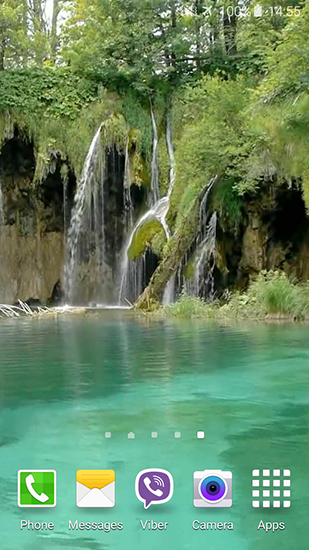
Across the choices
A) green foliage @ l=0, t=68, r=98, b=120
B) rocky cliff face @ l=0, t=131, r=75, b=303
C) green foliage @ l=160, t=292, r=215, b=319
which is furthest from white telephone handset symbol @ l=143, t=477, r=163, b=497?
green foliage @ l=0, t=68, r=98, b=120

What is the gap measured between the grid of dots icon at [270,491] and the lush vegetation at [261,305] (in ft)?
28.5

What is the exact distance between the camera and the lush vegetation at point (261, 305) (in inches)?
451

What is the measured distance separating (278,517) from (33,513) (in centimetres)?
87

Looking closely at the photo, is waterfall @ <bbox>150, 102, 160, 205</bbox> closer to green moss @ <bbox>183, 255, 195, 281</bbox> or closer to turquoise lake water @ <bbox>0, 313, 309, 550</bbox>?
green moss @ <bbox>183, 255, 195, 281</bbox>

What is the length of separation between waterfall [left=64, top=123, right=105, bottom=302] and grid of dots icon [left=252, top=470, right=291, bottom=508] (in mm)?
16849

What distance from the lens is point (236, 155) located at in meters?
14.7

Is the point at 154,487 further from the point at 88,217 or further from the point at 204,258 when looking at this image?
the point at 88,217

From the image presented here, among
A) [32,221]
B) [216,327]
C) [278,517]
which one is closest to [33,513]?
[278,517]

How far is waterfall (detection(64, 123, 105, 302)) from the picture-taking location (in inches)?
758

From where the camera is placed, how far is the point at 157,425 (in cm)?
415

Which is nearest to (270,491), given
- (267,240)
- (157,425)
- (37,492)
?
(37,492)

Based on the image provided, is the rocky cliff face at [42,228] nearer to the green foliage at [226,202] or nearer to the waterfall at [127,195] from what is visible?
the waterfall at [127,195]

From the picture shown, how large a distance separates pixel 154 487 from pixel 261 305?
9.74 metres

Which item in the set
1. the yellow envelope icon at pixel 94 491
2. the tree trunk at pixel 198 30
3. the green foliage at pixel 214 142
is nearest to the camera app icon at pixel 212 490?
the yellow envelope icon at pixel 94 491
